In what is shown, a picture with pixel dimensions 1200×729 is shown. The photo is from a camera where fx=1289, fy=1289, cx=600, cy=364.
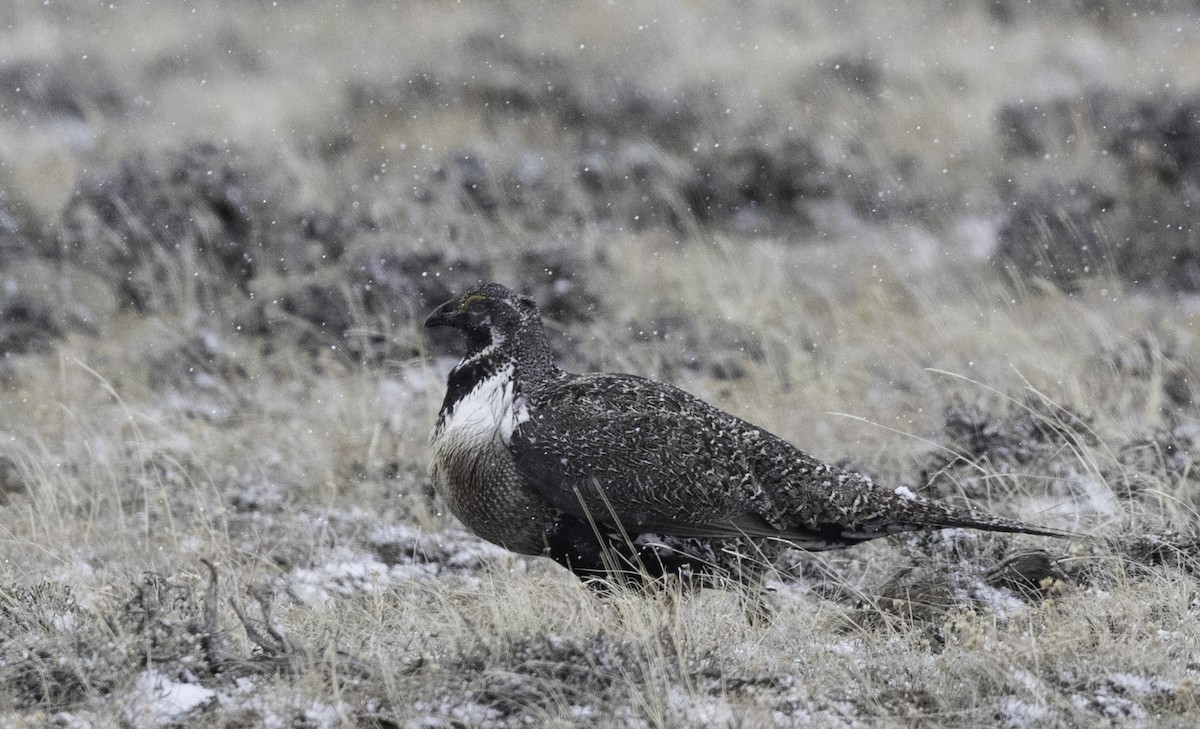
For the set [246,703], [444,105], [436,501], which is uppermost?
[444,105]

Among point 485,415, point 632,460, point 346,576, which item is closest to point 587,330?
point 346,576

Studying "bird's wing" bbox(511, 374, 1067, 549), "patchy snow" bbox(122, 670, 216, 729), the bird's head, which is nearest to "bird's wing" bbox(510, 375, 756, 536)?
"bird's wing" bbox(511, 374, 1067, 549)

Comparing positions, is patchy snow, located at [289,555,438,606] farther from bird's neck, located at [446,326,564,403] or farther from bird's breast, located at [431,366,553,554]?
bird's neck, located at [446,326,564,403]

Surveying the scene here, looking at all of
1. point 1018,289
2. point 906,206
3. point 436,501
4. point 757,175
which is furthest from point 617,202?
point 436,501

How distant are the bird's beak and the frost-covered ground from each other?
97 cm

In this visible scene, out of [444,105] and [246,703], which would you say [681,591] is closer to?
[246,703]

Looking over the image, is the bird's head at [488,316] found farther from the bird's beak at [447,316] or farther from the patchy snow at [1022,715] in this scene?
Result: the patchy snow at [1022,715]

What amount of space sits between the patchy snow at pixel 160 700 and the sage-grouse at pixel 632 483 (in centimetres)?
112

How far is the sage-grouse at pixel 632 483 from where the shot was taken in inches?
164

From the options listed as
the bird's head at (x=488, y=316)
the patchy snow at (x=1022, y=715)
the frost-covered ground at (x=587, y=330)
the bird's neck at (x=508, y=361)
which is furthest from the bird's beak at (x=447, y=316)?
the patchy snow at (x=1022, y=715)

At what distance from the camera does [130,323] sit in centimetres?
843

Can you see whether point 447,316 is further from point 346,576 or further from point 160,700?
point 160,700

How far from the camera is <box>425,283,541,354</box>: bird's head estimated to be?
452 cm

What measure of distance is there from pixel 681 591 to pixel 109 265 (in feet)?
19.9
